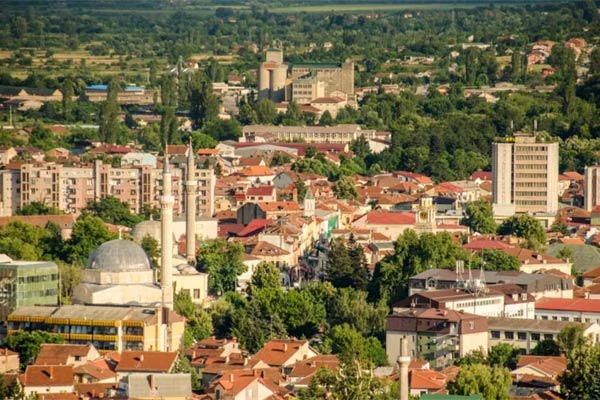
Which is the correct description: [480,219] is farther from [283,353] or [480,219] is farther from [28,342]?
[28,342]

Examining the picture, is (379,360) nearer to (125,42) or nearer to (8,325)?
(8,325)

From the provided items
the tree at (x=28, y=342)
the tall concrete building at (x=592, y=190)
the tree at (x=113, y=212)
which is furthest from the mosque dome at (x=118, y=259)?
the tall concrete building at (x=592, y=190)

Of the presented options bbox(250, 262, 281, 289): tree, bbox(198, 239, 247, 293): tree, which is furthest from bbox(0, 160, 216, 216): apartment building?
bbox(250, 262, 281, 289): tree

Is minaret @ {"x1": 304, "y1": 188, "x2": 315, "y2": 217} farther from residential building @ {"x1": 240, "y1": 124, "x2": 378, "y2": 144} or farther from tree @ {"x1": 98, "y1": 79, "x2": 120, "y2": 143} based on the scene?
residential building @ {"x1": 240, "y1": 124, "x2": 378, "y2": 144}

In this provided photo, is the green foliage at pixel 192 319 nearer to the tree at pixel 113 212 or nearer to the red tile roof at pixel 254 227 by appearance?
the red tile roof at pixel 254 227

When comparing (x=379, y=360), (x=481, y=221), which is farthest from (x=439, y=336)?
Answer: (x=481, y=221)

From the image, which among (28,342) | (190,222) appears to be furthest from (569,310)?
(28,342)
